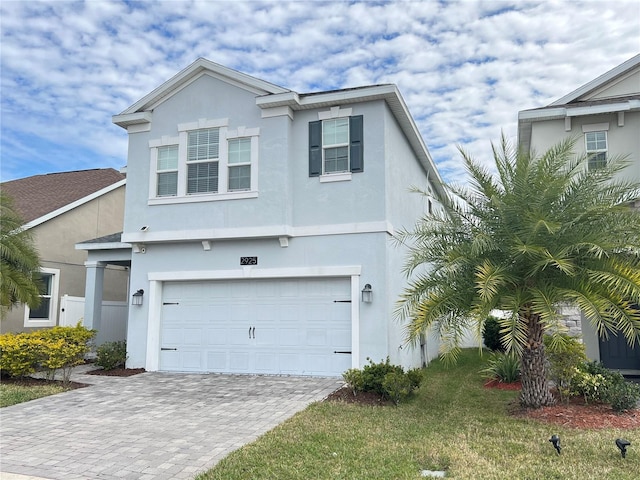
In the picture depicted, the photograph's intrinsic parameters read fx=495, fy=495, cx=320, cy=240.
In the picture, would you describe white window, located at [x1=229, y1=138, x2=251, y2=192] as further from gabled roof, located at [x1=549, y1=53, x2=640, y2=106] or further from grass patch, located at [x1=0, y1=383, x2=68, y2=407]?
gabled roof, located at [x1=549, y1=53, x2=640, y2=106]

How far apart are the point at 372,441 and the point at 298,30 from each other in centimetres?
906

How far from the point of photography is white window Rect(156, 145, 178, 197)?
40.8 feet

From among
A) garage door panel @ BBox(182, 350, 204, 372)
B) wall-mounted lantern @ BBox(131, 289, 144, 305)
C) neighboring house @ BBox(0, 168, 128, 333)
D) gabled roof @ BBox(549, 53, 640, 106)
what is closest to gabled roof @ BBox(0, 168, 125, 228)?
neighboring house @ BBox(0, 168, 128, 333)

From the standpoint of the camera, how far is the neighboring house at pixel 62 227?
53.8ft

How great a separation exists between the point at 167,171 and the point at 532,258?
891cm

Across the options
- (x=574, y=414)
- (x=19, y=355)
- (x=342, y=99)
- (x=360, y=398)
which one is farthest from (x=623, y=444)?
(x=19, y=355)

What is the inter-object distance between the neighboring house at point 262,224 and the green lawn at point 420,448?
3.13 m

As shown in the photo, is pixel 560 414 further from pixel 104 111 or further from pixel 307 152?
pixel 104 111

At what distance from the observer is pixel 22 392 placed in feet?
31.9

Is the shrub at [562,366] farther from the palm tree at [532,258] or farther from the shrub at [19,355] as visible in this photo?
the shrub at [19,355]

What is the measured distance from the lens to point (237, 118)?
12.0 meters

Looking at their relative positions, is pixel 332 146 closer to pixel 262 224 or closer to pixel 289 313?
pixel 262 224

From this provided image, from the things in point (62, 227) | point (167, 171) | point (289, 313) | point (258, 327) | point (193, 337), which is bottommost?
point (193, 337)

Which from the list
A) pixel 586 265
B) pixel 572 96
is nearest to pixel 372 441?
pixel 586 265
